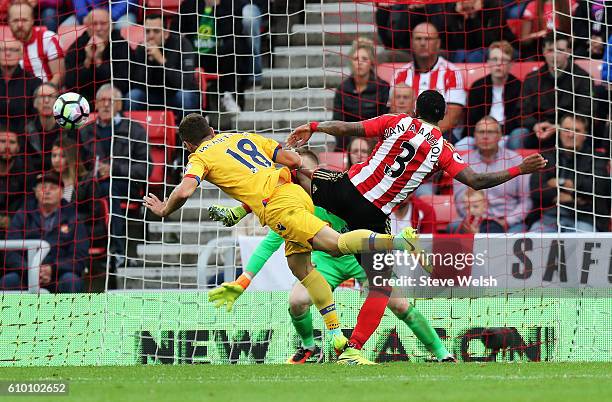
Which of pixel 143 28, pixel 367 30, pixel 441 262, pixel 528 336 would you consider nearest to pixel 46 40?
pixel 143 28

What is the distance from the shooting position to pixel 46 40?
1608cm

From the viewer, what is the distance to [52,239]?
14.6 m

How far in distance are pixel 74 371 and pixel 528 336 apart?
14.4 feet

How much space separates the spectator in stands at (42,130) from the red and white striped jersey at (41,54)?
36 centimetres

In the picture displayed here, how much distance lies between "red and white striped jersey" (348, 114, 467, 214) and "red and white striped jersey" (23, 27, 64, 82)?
21.7ft

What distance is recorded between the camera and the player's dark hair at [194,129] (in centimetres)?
1055

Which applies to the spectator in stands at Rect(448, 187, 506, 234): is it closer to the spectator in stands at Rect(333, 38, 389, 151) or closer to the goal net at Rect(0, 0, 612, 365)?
the goal net at Rect(0, 0, 612, 365)

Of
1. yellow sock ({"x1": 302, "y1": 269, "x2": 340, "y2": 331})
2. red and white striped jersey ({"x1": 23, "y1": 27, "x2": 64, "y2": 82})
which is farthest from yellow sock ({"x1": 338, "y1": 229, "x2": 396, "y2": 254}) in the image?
red and white striped jersey ({"x1": 23, "y1": 27, "x2": 64, "y2": 82})

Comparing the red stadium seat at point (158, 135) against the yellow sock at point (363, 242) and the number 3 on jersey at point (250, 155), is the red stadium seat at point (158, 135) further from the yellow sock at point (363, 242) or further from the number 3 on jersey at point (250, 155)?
the yellow sock at point (363, 242)

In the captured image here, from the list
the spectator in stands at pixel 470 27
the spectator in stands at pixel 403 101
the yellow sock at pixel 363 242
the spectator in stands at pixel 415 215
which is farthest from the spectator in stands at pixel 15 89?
the yellow sock at pixel 363 242

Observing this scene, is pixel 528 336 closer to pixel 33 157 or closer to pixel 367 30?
pixel 367 30

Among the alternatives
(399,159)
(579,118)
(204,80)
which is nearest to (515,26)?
(579,118)

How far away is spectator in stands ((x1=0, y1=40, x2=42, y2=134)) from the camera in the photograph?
1575 cm

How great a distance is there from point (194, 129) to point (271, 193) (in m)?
0.85
